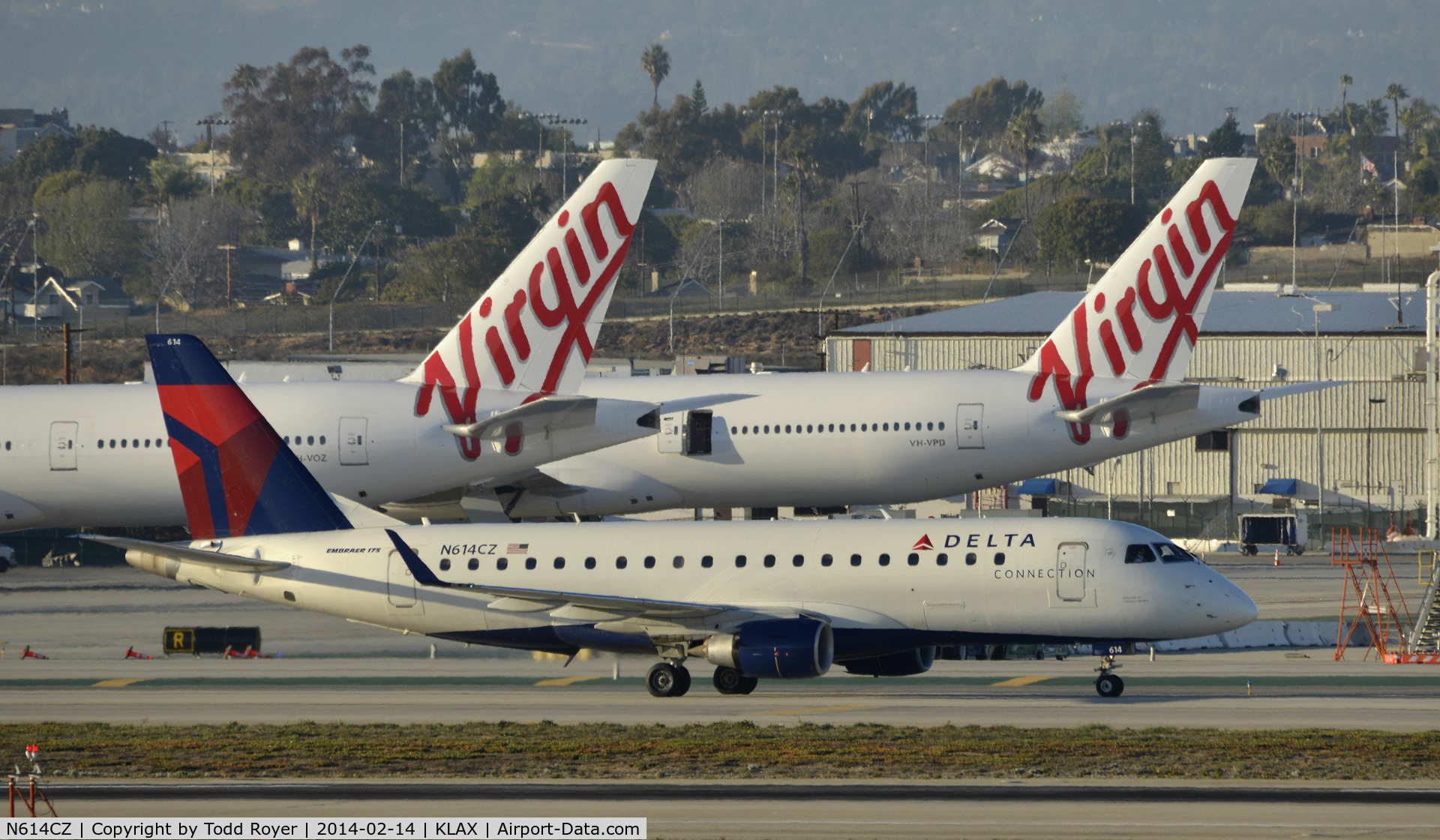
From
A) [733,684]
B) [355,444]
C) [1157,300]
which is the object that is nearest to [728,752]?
[733,684]

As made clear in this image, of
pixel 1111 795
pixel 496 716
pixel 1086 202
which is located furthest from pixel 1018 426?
pixel 1086 202

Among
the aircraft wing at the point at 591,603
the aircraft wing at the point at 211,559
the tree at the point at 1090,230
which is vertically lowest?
the aircraft wing at the point at 591,603

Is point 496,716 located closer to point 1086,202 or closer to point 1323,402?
point 1323,402

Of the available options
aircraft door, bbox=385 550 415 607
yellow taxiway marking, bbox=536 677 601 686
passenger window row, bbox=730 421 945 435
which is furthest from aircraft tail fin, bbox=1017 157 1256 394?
aircraft door, bbox=385 550 415 607

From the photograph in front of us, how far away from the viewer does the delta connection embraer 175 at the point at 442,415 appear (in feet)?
140

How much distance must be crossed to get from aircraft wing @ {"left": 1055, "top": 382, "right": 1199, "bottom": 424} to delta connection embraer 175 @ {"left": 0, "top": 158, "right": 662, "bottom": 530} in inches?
459

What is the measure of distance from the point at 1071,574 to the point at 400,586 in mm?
12620

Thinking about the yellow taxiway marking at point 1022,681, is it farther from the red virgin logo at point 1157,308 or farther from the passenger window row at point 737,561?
the red virgin logo at point 1157,308

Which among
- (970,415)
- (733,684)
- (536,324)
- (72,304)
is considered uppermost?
(72,304)

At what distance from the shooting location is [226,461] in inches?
1319

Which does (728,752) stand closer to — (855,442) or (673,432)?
(855,442)

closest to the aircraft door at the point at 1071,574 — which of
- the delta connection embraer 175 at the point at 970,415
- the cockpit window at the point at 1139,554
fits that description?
the cockpit window at the point at 1139,554

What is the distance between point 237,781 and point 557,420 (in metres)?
20.0

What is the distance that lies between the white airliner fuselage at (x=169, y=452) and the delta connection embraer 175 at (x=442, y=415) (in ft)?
0.13
